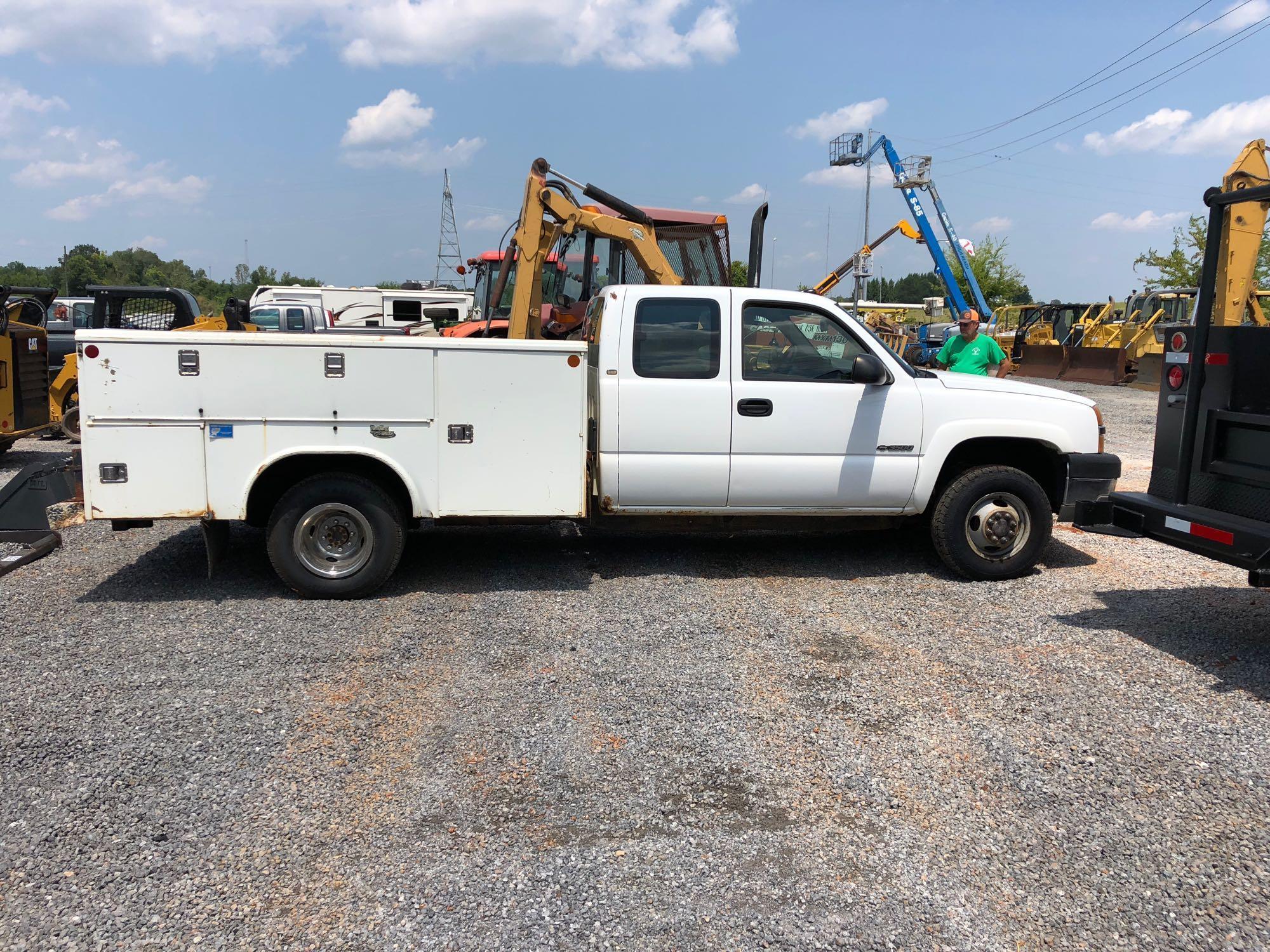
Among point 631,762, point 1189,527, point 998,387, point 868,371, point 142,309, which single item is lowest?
point 631,762

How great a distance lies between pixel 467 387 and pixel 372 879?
3358mm

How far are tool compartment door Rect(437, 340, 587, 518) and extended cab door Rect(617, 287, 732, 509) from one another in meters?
0.39

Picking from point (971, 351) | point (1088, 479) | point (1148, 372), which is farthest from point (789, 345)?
point (1148, 372)

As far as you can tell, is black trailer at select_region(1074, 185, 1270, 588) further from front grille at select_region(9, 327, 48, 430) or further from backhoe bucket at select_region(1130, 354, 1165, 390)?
backhoe bucket at select_region(1130, 354, 1165, 390)

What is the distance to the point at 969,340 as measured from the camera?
9.02 metres

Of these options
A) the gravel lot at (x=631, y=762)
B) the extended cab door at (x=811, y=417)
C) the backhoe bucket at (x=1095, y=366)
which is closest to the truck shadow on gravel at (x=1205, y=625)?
the gravel lot at (x=631, y=762)

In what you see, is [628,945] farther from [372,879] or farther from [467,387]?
[467,387]

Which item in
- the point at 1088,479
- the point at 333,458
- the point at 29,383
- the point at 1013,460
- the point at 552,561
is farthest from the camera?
the point at 29,383

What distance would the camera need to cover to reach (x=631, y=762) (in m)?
3.96

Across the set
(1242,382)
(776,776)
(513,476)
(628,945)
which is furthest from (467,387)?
(1242,382)

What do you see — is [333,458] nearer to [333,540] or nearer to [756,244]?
[333,540]

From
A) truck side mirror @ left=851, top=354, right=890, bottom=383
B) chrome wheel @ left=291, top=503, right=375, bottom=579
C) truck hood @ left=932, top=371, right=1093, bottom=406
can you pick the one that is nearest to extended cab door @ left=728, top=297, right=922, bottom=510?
truck side mirror @ left=851, top=354, right=890, bottom=383

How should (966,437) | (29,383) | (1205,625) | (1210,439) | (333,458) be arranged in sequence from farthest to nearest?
(29,383) < (966,437) < (333,458) < (1205,625) < (1210,439)

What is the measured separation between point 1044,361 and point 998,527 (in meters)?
24.3
